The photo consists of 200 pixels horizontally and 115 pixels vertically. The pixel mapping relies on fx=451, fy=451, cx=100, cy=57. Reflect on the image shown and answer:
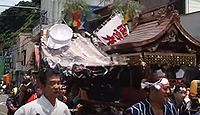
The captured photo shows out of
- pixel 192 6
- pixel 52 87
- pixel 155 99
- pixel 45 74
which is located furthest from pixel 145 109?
pixel 192 6

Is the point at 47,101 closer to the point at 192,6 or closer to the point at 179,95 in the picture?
the point at 179,95

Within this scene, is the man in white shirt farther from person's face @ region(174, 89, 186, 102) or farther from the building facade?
the building facade

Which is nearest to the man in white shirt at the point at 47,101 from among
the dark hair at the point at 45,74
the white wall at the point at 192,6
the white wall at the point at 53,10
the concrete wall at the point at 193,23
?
the dark hair at the point at 45,74

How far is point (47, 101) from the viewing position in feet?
15.0

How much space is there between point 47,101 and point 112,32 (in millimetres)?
10920

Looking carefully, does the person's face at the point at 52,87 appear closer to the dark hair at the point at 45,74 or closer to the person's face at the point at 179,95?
the dark hair at the point at 45,74

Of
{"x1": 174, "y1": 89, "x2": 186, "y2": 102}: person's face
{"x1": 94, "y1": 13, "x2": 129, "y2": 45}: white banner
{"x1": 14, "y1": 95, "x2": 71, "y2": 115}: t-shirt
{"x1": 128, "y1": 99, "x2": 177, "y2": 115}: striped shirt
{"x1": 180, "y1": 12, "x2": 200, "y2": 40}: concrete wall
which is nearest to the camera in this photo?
{"x1": 14, "y1": 95, "x2": 71, "y2": 115}: t-shirt

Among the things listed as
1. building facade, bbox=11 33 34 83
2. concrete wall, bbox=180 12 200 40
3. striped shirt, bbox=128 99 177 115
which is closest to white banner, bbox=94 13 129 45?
concrete wall, bbox=180 12 200 40

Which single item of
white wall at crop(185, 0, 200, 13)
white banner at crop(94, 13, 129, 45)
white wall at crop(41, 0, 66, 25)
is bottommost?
white banner at crop(94, 13, 129, 45)

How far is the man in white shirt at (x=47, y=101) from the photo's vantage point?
452 centimetres

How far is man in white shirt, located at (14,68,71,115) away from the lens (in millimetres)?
4520

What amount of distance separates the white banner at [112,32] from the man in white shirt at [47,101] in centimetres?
1010

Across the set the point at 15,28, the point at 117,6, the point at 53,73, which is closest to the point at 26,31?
the point at 15,28

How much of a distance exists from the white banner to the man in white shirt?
10098 mm
